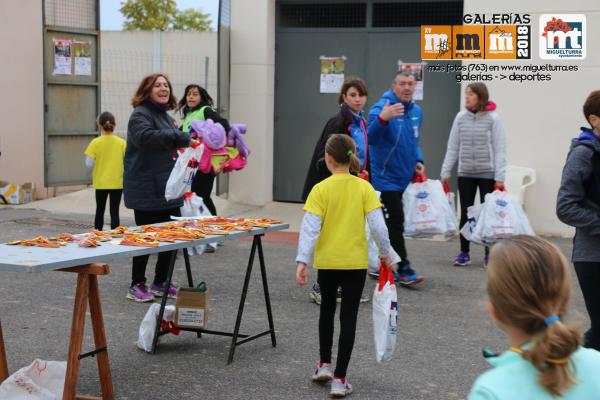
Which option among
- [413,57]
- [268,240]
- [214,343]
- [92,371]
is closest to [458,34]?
[413,57]

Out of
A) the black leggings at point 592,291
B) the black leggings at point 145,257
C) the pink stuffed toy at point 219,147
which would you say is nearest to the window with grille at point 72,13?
the pink stuffed toy at point 219,147

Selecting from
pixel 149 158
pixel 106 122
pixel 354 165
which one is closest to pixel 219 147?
pixel 106 122

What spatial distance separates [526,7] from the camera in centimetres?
1190

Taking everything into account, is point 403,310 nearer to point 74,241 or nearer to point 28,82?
point 74,241

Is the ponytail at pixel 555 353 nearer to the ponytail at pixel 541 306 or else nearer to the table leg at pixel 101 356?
the ponytail at pixel 541 306

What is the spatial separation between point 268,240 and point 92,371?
5697 mm

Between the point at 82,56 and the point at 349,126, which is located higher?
the point at 82,56

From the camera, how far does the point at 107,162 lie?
10.2 meters

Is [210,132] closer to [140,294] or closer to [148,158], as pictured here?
[148,158]

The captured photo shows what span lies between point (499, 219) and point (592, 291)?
4.60 meters

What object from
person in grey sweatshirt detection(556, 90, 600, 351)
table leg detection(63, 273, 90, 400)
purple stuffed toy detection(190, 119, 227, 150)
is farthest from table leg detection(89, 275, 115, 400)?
purple stuffed toy detection(190, 119, 227, 150)

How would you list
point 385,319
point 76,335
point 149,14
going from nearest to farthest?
point 76,335 < point 385,319 < point 149,14

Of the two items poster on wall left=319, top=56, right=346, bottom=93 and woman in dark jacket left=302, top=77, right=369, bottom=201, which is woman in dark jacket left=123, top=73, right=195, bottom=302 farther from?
poster on wall left=319, top=56, right=346, bottom=93

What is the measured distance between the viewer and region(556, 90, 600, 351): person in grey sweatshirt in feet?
15.3
